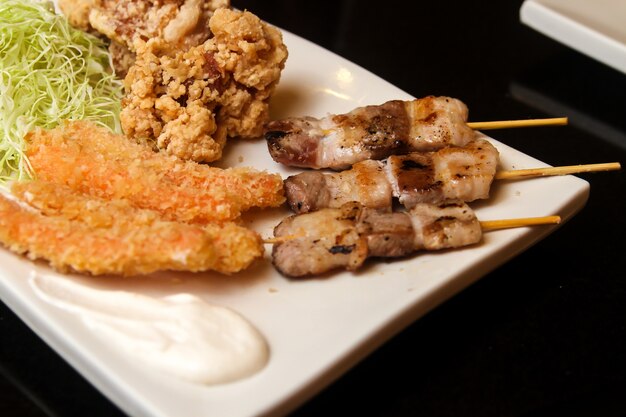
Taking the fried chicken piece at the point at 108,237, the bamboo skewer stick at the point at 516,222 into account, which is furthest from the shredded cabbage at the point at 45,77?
the bamboo skewer stick at the point at 516,222

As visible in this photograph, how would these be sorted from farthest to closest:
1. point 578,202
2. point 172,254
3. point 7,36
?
point 7,36 < point 578,202 < point 172,254

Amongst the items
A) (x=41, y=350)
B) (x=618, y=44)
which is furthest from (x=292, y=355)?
(x=618, y=44)

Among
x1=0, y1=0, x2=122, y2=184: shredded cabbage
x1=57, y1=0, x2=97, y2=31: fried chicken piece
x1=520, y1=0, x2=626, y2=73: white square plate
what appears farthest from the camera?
x1=520, y1=0, x2=626, y2=73: white square plate

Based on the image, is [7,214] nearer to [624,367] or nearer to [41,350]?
[41,350]

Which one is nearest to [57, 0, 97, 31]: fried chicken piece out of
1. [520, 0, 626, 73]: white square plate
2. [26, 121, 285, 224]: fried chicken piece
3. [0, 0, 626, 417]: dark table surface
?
[26, 121, 285, 224]: fried chicken piece

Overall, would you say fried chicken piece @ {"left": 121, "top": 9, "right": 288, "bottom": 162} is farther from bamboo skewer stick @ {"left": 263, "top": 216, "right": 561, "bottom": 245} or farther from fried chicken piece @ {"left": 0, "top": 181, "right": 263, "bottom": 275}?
bamboo skewer stick @ {"left": 263, "top": 216, "right": 561, "bottom": 245}

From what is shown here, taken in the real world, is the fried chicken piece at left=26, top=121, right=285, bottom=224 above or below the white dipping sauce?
above

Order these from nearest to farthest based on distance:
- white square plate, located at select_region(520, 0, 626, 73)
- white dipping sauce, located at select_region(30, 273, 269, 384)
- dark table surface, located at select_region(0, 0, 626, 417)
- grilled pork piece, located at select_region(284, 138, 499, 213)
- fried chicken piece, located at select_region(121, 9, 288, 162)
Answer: white dipping sauce, located at select_region(30, 273, 269, 384) < dark table surface, located at select_region(0, 0, 626, 417) < grilled pork piece, located at select_region(284, 138, 499, 213) < fried chicken piece, located at select_region(121, 9, 288, 162) < white square plate, located at select_region(520, 0, 626, 73)
